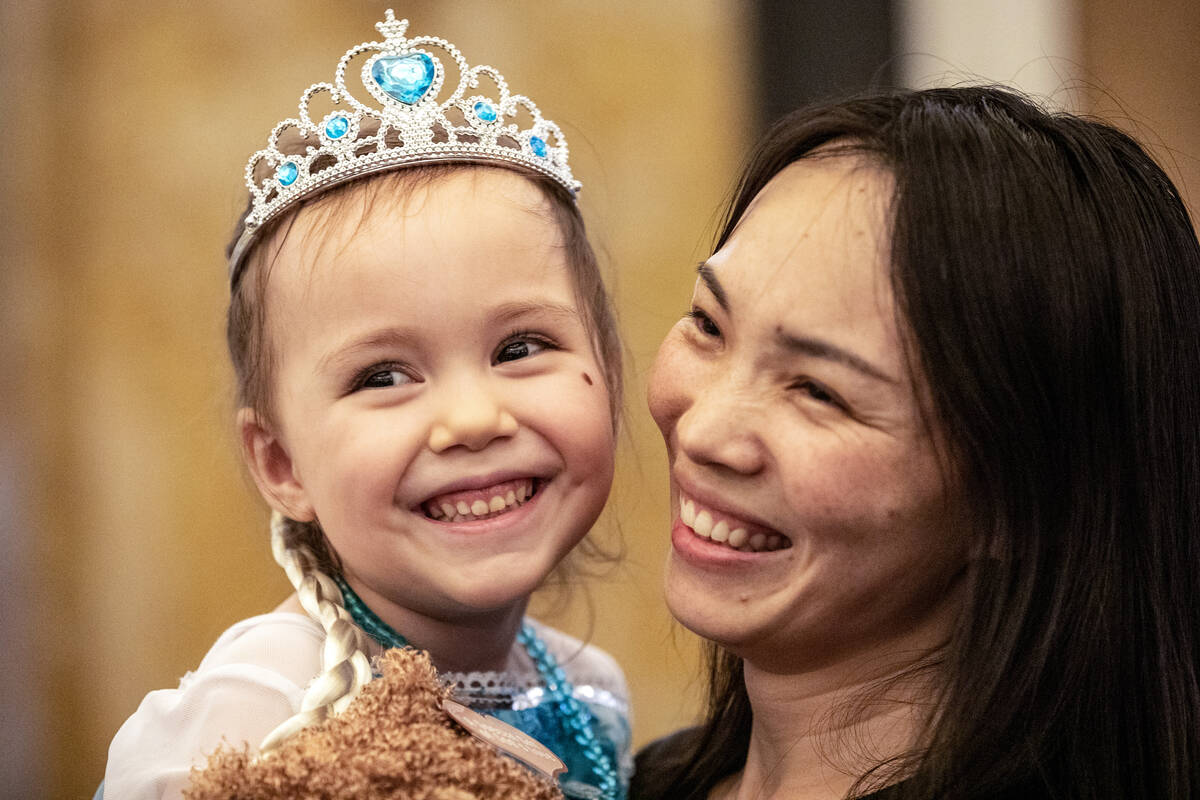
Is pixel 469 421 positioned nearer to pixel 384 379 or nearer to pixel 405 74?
pixel 384 379

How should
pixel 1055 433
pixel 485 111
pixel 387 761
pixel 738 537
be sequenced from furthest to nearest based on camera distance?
pixel 485 111 → pixel 738 537 → pixel 1055 433 → pixel 387 761

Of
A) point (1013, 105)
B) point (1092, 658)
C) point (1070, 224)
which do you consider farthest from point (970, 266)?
point (1092, 658)

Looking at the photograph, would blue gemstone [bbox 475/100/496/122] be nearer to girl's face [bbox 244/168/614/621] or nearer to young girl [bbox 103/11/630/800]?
young girl [bbox 103/11/630/800]

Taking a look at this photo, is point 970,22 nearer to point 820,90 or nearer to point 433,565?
point 820,90

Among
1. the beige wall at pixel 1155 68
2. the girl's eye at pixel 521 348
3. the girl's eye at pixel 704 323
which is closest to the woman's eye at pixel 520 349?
the girl's eye at pixel 521 348

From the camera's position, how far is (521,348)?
155cm

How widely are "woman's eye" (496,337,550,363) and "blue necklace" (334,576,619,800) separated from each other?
37cm

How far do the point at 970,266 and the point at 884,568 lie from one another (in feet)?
1.02

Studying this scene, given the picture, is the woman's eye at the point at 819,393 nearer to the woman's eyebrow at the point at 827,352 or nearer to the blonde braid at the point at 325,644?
the woman's eyebrow at the point at 827,352

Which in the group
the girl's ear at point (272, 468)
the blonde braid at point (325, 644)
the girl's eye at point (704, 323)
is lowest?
the blonde braid at point (325, 644)

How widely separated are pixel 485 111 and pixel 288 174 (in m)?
0.27

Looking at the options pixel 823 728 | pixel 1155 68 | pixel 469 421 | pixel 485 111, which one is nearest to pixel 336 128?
pixel 485 111

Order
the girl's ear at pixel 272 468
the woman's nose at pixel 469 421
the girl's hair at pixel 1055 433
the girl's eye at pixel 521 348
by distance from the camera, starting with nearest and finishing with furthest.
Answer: the girl's hair at pixel 1055 433
the woman's nose at pixel 469 421
the girl's eye at pixel 521 348
the girl's ear at pixel 272 468

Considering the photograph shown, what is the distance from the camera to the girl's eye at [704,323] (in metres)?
1.37
